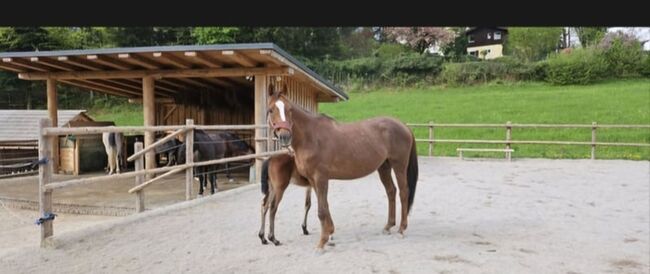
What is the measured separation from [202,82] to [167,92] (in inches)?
70.9

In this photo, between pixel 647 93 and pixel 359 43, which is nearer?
pixel 647 93

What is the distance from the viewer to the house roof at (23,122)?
11.3 metres

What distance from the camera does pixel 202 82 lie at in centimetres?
1012

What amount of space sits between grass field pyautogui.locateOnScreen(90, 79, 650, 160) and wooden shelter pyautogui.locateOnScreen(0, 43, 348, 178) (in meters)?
6.11

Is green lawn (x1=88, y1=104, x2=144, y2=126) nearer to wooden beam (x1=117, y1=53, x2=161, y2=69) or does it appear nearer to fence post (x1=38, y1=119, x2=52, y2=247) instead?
wooden beam (x1=117, y1=53, x2=161, y2=69)

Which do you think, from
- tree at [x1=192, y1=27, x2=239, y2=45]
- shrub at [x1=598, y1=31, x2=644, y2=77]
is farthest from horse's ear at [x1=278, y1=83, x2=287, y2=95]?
tree at [x1=192, y1=27, x2=239, y2=45]

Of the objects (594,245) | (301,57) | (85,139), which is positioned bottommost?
(594,245)

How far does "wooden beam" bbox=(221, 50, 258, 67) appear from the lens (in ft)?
21.7

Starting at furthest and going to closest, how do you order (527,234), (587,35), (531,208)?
(587,35)
(531,208)
(527,234)

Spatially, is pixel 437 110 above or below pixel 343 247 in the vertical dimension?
above

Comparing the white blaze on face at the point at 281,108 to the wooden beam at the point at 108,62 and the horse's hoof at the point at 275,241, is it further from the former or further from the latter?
the wooden beam at the point at 108,62

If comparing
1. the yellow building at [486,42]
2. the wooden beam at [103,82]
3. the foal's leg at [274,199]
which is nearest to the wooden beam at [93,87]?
the wooden beam at [103,82]

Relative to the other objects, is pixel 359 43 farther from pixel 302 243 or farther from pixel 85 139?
pixel 302 243

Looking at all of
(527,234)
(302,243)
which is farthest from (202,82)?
(527,234)
